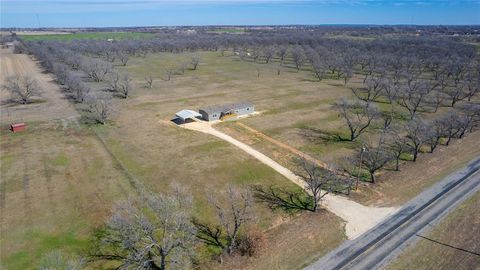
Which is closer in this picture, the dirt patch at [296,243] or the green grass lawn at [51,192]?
the dirt patch at [296,243]

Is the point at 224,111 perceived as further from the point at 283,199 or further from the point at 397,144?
the point at 397,144

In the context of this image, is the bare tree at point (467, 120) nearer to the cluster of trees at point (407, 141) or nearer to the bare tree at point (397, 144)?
the cluster of trees at point (407, 141)

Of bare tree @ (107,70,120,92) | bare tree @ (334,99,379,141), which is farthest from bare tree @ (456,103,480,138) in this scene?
bare tree @ (107,70,120,92)

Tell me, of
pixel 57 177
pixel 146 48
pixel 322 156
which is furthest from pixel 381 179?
pixel 146 48

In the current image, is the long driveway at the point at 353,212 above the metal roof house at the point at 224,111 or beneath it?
beneath

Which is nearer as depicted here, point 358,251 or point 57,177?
point 358,251

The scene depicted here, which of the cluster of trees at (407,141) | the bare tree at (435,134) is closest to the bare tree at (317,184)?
the cluster of trees at (407,141)

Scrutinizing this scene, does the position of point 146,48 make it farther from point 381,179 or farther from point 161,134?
point 381,179
